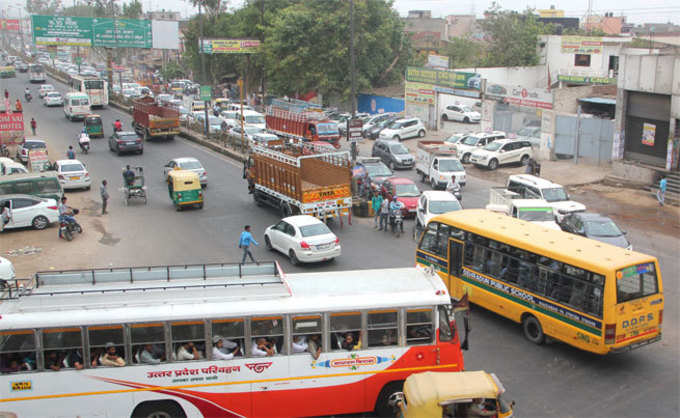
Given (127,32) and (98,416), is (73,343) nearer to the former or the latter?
(98,416)

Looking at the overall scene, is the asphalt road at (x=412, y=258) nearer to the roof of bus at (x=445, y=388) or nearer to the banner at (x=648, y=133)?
the roof of bus at (x=445, y=388)

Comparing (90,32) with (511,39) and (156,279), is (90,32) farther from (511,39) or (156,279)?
(156,279)

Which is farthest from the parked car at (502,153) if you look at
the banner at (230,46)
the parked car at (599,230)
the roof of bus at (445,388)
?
the banner at (230,46)

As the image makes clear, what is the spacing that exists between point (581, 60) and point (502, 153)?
23.3m

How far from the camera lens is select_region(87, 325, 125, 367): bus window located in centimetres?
942

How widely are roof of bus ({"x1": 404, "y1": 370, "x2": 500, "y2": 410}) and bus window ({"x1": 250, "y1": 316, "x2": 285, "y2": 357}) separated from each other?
2.15 m

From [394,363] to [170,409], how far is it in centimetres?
365

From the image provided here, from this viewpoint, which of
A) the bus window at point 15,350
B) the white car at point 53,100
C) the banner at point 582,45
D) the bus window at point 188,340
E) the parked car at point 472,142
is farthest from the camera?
the white car at point 53,100

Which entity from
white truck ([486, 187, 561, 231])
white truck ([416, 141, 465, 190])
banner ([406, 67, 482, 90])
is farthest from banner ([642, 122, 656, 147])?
banner ([406, 67, 482, 90])

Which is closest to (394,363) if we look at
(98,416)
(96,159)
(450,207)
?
(98,416)

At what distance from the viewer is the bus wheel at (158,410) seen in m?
9.80

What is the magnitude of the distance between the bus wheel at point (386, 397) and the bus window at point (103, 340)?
4.14m

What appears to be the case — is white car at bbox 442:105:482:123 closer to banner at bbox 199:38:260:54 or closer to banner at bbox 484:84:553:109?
banner at bbox 484:84:553:109

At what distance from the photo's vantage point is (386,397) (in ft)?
34.0
